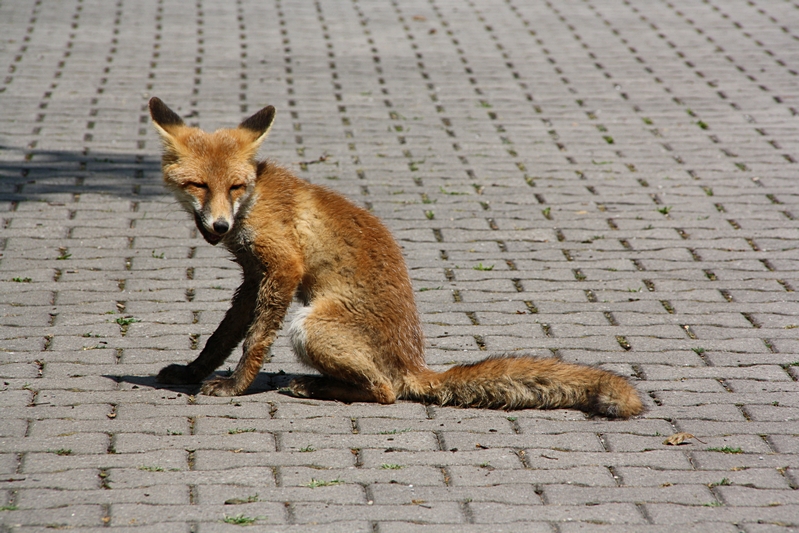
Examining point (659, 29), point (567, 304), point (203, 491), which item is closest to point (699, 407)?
point (567, 304)

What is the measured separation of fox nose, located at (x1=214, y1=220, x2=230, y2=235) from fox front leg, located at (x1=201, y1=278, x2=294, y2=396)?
51 centimetres

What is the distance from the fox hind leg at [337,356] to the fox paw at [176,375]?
0.66m

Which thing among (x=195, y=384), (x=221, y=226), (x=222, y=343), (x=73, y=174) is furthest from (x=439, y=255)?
(x=73, y=174)

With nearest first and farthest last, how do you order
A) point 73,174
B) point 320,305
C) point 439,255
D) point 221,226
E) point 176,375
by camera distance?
point 221,226
point 320,305
point 176,375
point 439,255
point 73,174

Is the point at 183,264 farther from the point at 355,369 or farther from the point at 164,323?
the point at 355,369

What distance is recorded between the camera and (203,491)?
402 centimetres

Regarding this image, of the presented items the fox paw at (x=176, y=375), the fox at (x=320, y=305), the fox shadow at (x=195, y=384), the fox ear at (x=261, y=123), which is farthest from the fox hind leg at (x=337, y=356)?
the fox ear at (x=261, y=123)

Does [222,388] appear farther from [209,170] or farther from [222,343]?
[209,170]

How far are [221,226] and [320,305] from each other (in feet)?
2.50

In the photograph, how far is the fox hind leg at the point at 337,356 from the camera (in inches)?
194

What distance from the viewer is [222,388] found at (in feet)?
16.8

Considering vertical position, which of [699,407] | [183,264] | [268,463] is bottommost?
[183,264]

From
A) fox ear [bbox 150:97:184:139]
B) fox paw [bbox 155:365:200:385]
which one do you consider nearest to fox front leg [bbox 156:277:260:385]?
fox paw [bbox 155:365:200:385]

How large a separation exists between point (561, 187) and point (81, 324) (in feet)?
15.3
